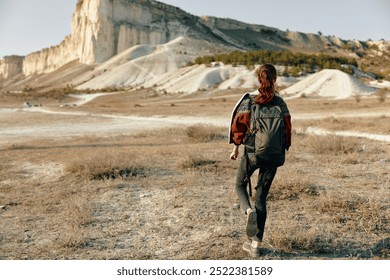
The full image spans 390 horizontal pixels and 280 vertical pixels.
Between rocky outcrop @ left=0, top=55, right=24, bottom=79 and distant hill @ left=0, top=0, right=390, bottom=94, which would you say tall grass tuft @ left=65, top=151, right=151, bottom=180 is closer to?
distant hill @ left=0, top=0, right=390, bottom=94

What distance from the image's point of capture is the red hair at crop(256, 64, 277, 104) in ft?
12.4

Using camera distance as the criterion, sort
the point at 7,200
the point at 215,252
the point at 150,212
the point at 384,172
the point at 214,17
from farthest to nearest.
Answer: the point at 214,17 → the point at 384,172 → the point at 7,200 → the point at 150,212 → the point at 215,252

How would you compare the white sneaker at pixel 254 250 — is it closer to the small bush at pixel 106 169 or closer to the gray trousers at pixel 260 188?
the gray trousers at pixel 260 188

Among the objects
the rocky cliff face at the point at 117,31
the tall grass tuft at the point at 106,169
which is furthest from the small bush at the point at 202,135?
the rocky cliff face at the point at 117,31

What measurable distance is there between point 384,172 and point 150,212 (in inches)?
215

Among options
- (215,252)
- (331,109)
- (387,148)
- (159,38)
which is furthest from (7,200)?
(159,38)

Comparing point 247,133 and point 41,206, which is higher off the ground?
point 247,133

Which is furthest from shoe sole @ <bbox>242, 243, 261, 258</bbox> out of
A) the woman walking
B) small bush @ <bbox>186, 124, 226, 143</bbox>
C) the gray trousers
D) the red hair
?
small bush @ <bbox>186, 124, 226, 143</bbox>

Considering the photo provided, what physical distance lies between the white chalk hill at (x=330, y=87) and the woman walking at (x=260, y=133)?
3741cm

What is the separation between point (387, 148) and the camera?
1141 centimetres

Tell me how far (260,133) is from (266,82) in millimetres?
533

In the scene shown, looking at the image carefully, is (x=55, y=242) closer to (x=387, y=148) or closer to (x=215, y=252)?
(x=215, y=252)

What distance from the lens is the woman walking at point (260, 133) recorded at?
3791mm

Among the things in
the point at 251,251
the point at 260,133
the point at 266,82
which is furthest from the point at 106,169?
the point at 266,82
